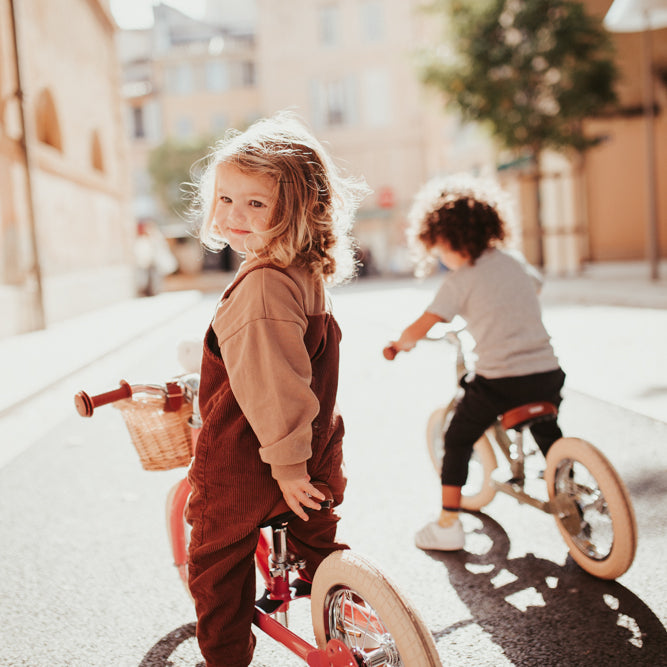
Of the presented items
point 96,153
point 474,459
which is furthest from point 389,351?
point 96,153

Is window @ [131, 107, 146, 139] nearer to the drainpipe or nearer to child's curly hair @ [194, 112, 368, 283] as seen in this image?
the drainpipe

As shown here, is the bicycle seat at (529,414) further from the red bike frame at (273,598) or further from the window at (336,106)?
the window at (336,106)

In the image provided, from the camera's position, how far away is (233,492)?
1.84 metres

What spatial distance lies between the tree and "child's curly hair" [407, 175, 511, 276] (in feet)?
42.9

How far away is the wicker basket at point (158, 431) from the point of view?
2232 millimetres

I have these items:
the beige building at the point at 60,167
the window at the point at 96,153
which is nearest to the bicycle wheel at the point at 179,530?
the beige building at the point at 60,167

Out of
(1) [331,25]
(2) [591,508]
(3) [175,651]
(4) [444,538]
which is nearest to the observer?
(3) [175,651]

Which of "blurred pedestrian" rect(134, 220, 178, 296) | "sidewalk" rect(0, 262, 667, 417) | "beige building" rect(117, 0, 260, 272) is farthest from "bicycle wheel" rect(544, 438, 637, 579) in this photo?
"beige building" rect(117, 0, 260, 272)

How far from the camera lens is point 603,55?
17688 mm

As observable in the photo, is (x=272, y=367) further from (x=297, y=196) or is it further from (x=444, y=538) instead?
(x=444, y=538)

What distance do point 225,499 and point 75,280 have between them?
1431cm

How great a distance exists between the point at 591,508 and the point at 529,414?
1.35 feet

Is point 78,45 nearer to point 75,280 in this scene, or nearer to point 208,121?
point 75,280

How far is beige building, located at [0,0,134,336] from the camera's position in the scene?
12.2 meters
